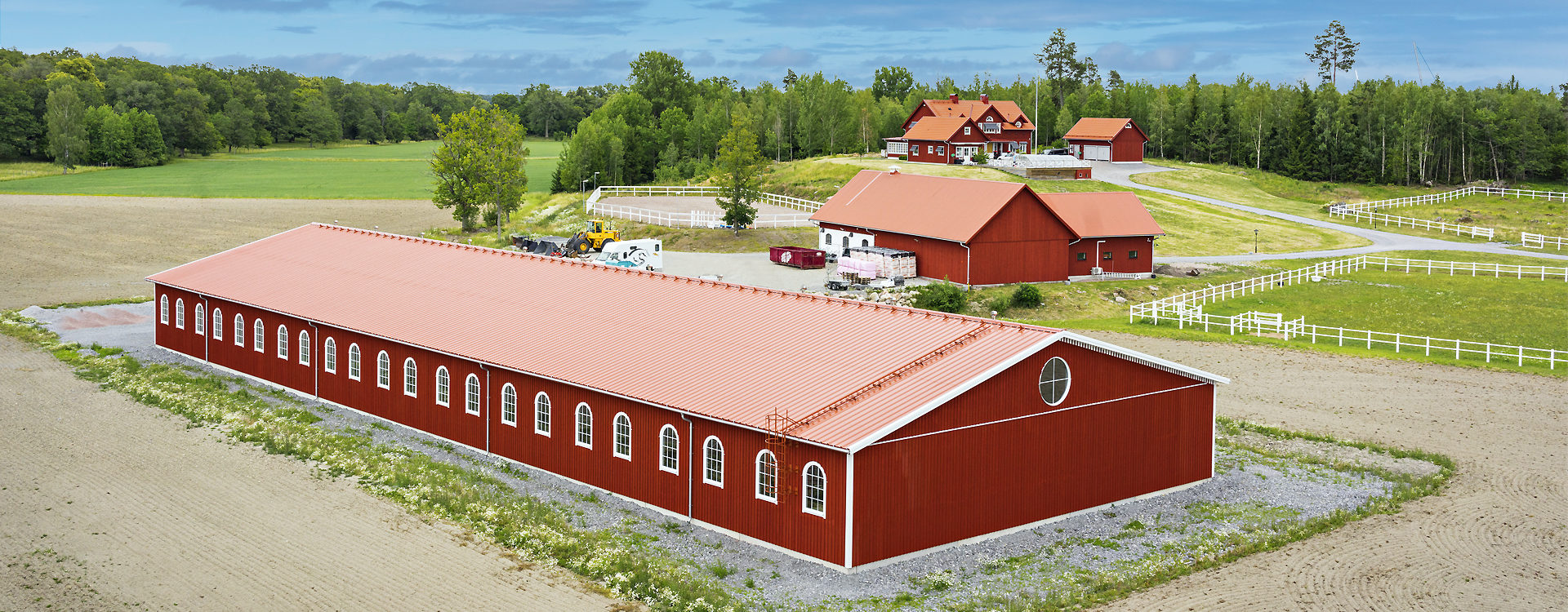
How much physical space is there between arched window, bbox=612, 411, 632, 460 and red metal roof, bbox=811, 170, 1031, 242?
31.7 m

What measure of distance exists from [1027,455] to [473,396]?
Answer: 14.1 m

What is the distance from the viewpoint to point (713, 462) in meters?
27.4

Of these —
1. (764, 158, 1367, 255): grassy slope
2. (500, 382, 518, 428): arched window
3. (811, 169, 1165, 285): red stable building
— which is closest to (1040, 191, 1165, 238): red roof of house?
(811, 169, 1165, 285): red stable building

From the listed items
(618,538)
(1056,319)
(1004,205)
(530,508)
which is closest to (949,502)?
(618,538)

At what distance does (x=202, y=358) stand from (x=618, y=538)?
84.0ft

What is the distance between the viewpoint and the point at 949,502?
Result: 86.2 ft

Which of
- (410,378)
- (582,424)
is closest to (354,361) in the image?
(410,378)

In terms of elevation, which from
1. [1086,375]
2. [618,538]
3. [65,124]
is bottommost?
[618,538]

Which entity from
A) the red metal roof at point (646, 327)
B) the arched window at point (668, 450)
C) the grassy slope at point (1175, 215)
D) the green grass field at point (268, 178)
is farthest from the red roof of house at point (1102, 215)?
the green grass field at point (268, 178)

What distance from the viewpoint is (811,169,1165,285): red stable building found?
59812 millimetres

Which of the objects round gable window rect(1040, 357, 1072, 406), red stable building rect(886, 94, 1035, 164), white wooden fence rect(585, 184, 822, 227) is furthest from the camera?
red stable building rect(886, 94, 1035, 164)

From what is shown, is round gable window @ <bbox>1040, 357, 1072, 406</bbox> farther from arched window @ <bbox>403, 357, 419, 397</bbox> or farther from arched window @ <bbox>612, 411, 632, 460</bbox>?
arched window @ <bbox>403, 357, 419, 397</bbox>

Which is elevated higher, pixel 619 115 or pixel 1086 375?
pixel 619 115

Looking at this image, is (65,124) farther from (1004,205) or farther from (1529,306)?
(1529,306)
